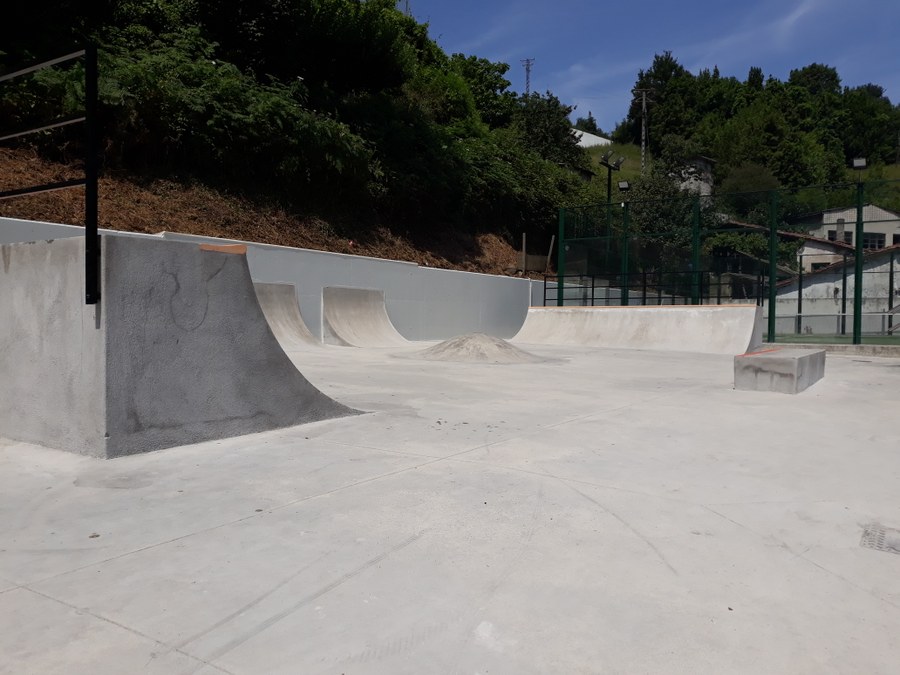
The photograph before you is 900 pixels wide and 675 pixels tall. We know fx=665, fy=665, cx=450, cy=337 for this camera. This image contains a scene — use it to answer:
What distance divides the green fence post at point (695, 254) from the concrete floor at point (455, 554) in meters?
13.4

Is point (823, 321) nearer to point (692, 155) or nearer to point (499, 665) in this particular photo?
point (499, 665)

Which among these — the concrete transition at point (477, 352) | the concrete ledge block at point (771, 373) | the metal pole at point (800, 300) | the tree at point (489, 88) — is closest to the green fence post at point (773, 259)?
the metal pole at point (800, 300)

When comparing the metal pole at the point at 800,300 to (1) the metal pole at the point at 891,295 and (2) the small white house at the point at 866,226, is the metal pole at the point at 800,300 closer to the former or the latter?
(2) the small white house at the point at 866,226

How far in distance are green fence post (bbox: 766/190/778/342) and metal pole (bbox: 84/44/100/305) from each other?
14.9 metres

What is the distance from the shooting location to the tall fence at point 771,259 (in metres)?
15.2

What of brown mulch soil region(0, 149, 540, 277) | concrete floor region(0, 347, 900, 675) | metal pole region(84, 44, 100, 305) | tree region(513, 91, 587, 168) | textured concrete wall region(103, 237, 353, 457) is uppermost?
tree region(513, 91, 587, 168)

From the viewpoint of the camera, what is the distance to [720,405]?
5969 millimetres

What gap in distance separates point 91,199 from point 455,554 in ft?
8.68

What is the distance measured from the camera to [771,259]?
15219mm

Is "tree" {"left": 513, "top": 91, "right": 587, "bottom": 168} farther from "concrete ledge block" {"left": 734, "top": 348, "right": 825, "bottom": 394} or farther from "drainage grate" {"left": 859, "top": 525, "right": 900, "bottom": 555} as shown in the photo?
"drainage grate" {"left": 859, "top": 525, "right": 900, "bottom": 555}

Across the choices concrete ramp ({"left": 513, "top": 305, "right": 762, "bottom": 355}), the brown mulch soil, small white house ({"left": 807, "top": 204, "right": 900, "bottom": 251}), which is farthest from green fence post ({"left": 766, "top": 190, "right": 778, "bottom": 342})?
the brown mulch soil

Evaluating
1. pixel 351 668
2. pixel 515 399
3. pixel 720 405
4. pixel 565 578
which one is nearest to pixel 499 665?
pixel 351 668

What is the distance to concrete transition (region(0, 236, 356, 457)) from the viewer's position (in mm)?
3520

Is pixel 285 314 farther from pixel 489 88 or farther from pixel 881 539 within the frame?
pixel 489 88
